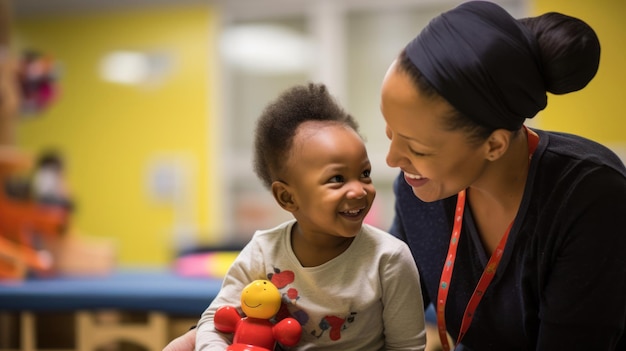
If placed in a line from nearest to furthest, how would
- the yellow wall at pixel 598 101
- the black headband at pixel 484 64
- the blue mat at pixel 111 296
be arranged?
the black headband at pixel 484 64
the blue mat at pixel 111 296
the yellow wall at pixel 598 101

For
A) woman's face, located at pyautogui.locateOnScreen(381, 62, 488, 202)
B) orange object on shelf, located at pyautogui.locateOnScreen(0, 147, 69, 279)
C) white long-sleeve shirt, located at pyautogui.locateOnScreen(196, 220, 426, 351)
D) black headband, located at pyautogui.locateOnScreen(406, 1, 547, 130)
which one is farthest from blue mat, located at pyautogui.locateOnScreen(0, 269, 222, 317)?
black headband, located at pyautogui.locateOnScreen(406, 1, 547, 130)

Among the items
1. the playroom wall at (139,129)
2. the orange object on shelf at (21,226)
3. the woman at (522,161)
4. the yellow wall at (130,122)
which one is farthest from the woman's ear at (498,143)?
the yellow wall at (130,122)

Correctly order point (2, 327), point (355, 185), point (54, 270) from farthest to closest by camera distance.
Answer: point (54, 270), point (2, 327), point (355, 185)

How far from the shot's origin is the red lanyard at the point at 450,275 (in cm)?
115

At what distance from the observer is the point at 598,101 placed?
438cm

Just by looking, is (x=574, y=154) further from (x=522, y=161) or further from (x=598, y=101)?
(x=598, y=101)

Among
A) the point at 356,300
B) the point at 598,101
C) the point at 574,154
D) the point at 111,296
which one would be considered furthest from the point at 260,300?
the point at 598,101

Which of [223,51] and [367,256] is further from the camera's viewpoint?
[223,51]

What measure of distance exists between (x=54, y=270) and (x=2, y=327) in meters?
0.52

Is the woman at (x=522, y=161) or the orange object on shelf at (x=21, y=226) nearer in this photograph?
the woman at (x=522, y=161)

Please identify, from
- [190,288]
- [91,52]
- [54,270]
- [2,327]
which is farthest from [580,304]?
[91,52]

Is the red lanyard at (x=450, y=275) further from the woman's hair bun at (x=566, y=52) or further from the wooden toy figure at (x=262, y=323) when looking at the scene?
the wooden toy figure at (x=262, y=323)

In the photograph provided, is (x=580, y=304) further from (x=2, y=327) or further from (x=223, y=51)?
(x=223, y=51)

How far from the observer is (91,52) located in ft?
17.9
